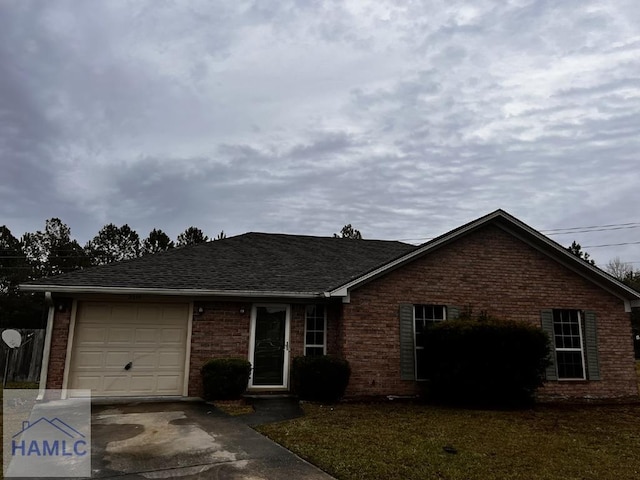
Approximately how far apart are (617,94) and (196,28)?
11.6m

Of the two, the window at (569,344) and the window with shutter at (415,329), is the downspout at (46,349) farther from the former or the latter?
the window at (569,344)

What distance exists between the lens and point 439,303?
1154 cm

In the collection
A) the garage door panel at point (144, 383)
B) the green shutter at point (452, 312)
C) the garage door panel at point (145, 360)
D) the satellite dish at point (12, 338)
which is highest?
the green shutter at point (452, 312)

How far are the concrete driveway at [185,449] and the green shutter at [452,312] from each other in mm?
6174

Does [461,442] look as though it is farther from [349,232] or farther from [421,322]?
[349,232]

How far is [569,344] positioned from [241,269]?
9.34 meters

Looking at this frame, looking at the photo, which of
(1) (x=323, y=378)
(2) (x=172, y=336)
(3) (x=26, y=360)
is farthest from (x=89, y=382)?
(3) (x=26, y=360)

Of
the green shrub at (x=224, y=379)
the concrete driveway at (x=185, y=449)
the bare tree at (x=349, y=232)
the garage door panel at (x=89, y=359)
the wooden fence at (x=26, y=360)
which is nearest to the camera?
the concrete driveway at (x=185, y=449)

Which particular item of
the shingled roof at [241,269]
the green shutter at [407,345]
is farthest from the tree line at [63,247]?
the green shutter at [407,345]

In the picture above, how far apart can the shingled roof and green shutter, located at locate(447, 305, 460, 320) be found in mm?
1929

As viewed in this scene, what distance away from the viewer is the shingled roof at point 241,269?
10406 millimetres

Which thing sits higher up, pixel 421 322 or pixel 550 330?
pixel 421 322

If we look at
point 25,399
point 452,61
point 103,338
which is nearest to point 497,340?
point 452,61

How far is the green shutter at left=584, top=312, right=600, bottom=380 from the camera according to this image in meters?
11.7
